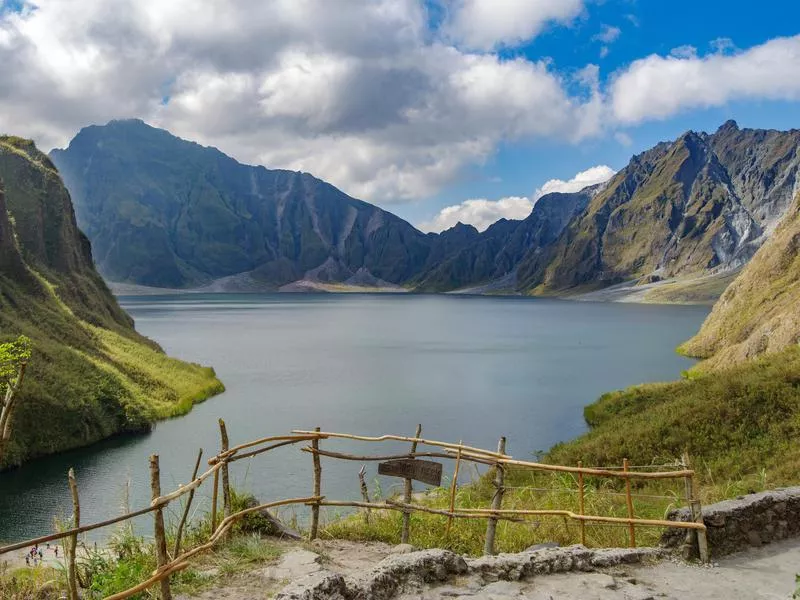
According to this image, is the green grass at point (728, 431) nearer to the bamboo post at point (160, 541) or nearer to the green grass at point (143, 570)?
the green grass at point (143, 570)

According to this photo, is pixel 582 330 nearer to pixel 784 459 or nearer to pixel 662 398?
pixel 662 398

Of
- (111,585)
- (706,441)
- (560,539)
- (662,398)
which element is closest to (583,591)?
(560,539)

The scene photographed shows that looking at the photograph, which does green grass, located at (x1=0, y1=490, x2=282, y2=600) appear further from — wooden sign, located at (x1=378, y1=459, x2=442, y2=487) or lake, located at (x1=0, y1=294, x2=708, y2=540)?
wooden sign, located at (x1=378, y1=459, x2=442, y2=487)

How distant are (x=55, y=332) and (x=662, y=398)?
159ft

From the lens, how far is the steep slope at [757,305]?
177 feet

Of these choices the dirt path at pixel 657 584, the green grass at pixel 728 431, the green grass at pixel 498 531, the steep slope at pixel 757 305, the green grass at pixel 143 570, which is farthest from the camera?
the steep slope at pixel 757 305

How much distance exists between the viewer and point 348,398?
55500 millimetres

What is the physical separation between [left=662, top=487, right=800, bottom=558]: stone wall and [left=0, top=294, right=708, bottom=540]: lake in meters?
11.5

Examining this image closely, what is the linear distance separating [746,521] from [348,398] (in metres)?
45.4

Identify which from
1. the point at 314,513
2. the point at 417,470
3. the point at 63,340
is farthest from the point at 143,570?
the point at 63,340

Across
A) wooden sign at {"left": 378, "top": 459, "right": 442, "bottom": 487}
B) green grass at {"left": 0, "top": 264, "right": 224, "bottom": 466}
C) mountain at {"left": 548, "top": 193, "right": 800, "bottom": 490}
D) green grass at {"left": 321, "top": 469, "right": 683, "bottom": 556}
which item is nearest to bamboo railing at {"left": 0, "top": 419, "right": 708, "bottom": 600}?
wooden sign at {"left": 378, "top": 459, "right": 442, "bottom": 487}

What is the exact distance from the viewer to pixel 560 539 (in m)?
Answer: 14.1

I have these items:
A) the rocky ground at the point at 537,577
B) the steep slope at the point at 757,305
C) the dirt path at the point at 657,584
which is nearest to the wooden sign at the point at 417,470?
the rocky ground at the point at 537,577

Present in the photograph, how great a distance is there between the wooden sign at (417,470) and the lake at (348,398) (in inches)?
223
